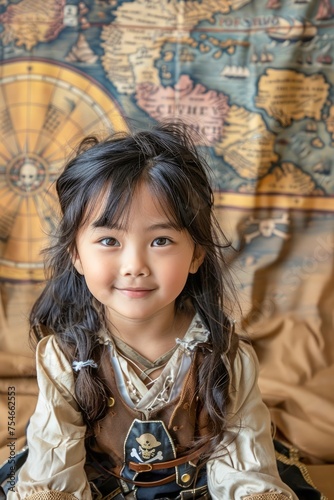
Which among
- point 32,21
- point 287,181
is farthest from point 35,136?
point 287,181

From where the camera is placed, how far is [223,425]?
1.19 meters

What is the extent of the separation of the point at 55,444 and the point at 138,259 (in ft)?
1.14

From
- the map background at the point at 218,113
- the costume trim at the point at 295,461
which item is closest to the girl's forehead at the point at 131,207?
the costume trim at the point at 295,461

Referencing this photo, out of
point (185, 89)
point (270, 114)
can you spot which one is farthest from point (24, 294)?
point (270, 114)

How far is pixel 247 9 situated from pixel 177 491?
129 centimetres

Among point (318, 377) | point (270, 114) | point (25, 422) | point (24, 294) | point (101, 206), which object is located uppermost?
point (270, 114)

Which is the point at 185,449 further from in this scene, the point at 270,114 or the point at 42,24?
the point at 42,24

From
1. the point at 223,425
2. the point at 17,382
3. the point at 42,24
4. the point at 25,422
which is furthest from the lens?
the point at 42,24

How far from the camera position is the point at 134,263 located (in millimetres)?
1048

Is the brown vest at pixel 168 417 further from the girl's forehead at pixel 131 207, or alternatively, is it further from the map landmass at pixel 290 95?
the map landmass at pixel 290 95

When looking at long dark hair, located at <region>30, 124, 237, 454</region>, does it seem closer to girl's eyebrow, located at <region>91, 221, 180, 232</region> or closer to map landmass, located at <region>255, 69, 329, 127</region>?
girl's eyebrow, located at <region>91, 221, 180, 232</region>

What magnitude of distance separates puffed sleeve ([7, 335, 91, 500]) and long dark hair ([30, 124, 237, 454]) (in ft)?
0.08

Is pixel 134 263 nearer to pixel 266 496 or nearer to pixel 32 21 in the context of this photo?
pixel 266 496

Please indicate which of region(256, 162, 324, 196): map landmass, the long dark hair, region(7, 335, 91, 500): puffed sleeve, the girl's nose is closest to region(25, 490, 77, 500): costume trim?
region(7, 335, 91, 500): puffed sleeve
